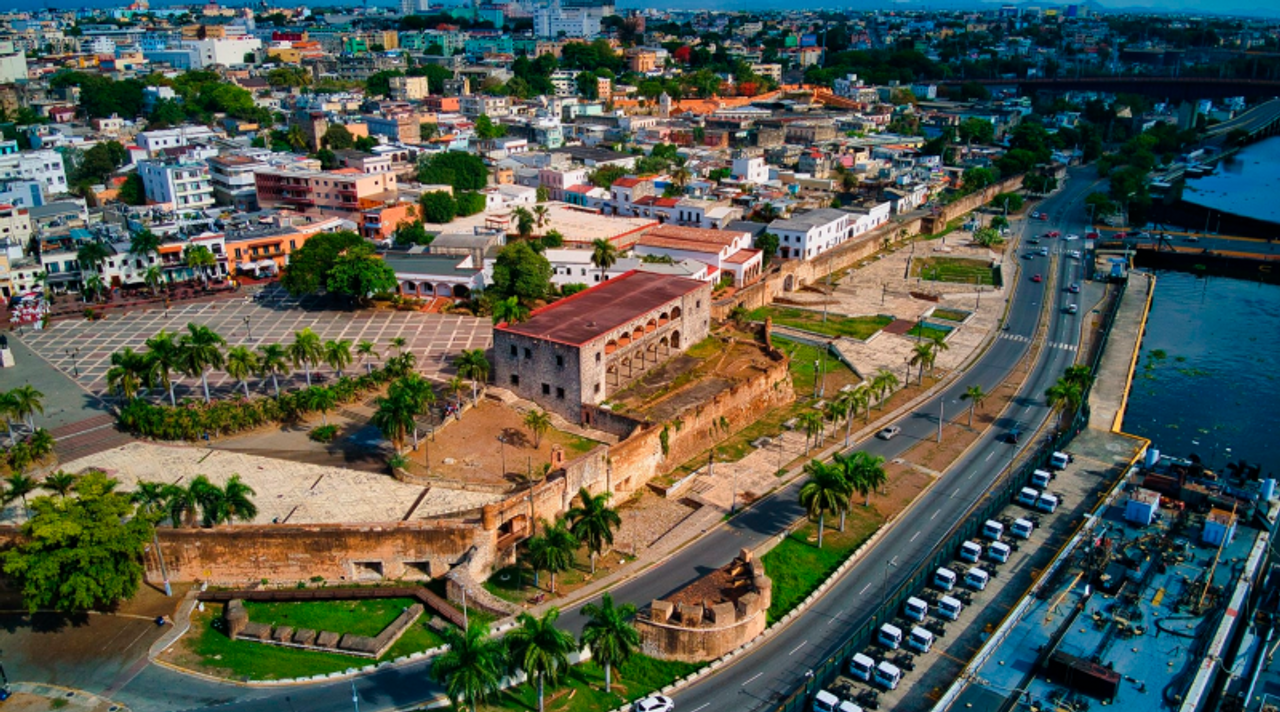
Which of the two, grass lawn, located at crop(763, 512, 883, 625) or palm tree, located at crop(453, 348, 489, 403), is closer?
grass lawn, located at crop(763, 512, 883, 625)

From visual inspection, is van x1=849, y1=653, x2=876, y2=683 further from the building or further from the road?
the building

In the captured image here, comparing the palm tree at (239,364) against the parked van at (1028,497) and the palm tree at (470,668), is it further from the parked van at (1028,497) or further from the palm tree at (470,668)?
the parked van at (1028,497)

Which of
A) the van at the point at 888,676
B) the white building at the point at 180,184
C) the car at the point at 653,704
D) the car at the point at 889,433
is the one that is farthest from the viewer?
the white building at the point at 180,184

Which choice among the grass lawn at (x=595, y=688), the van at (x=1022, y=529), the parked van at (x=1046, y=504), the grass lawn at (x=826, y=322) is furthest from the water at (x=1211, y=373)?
the grass lawn at (x=595, y=688)

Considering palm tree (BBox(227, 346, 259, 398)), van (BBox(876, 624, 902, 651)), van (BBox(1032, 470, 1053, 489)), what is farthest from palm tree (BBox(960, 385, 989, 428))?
palm tree (BBox(227, 346, 259, 398))

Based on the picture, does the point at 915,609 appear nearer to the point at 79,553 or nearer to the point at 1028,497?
the point at 1028,497

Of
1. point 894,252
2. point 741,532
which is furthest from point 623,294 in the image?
point 894,252
